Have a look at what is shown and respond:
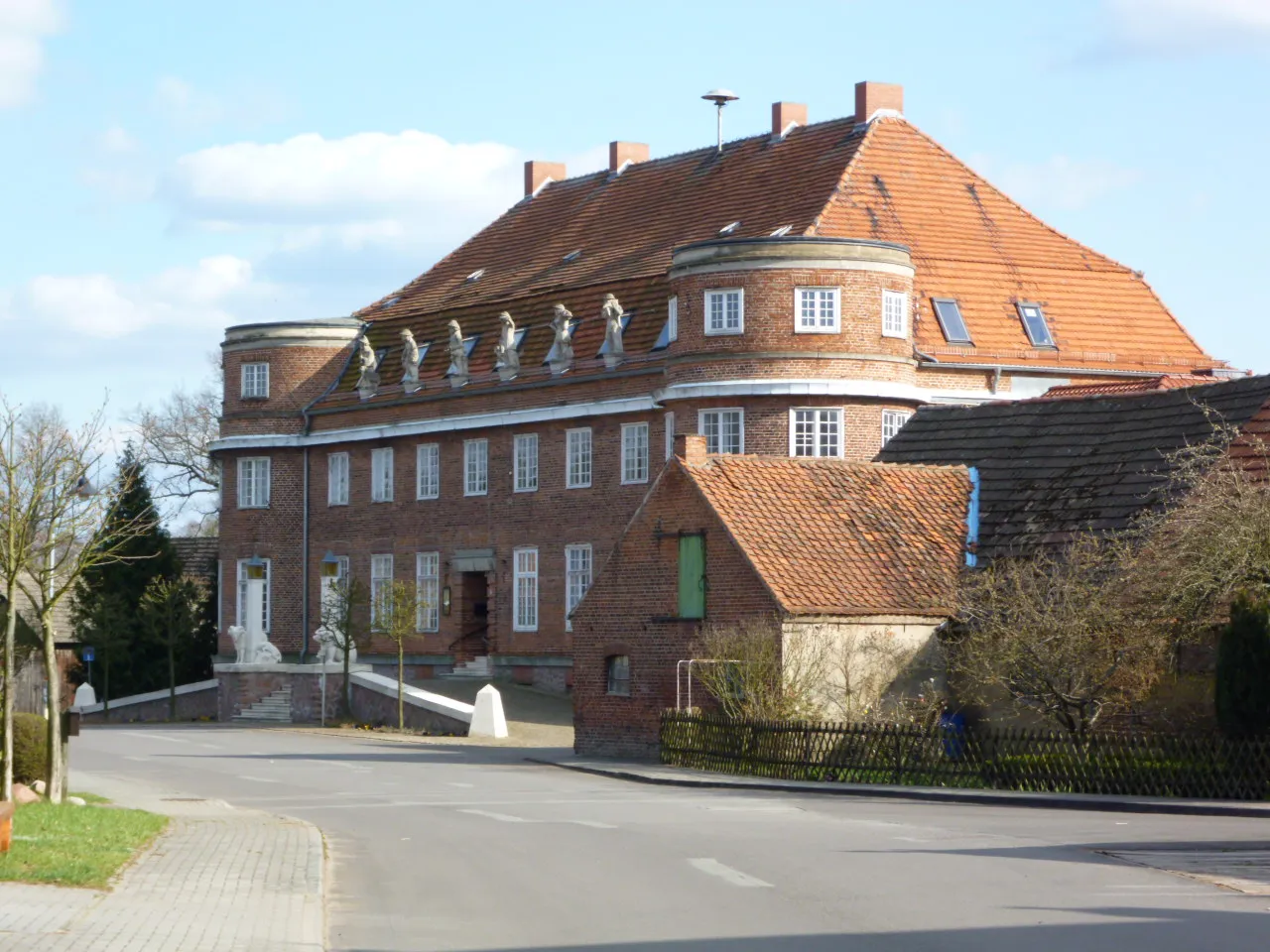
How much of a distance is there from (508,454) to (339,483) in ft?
27.8

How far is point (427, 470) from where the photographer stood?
60.3 meters

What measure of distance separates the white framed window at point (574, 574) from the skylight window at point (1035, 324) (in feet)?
40.9

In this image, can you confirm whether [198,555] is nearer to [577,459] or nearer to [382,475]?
[382,475]

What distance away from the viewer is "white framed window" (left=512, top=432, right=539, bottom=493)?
56.3 meters

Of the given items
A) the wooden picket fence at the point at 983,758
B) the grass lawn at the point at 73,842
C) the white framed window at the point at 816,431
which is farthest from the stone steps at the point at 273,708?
the grass lawn at the point at 73,842

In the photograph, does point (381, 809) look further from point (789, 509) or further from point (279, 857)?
point (789, 509)

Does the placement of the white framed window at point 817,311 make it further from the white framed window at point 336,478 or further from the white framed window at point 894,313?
the white framed window at point 336,478

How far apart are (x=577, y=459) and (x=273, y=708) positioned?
35.2ft

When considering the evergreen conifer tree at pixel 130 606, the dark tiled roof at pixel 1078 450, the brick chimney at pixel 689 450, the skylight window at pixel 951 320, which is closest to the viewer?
the dark tiled roof at pixel 1078 450

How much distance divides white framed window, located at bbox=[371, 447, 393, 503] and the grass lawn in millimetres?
37464

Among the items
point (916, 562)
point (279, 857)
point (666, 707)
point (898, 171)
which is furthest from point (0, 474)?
point (898, 171)

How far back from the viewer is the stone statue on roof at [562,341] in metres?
55.1

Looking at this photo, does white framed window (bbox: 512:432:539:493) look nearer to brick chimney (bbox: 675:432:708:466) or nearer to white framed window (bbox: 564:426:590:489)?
white framed window (bbox: 564:426:590:489)

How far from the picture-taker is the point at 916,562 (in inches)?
1451
